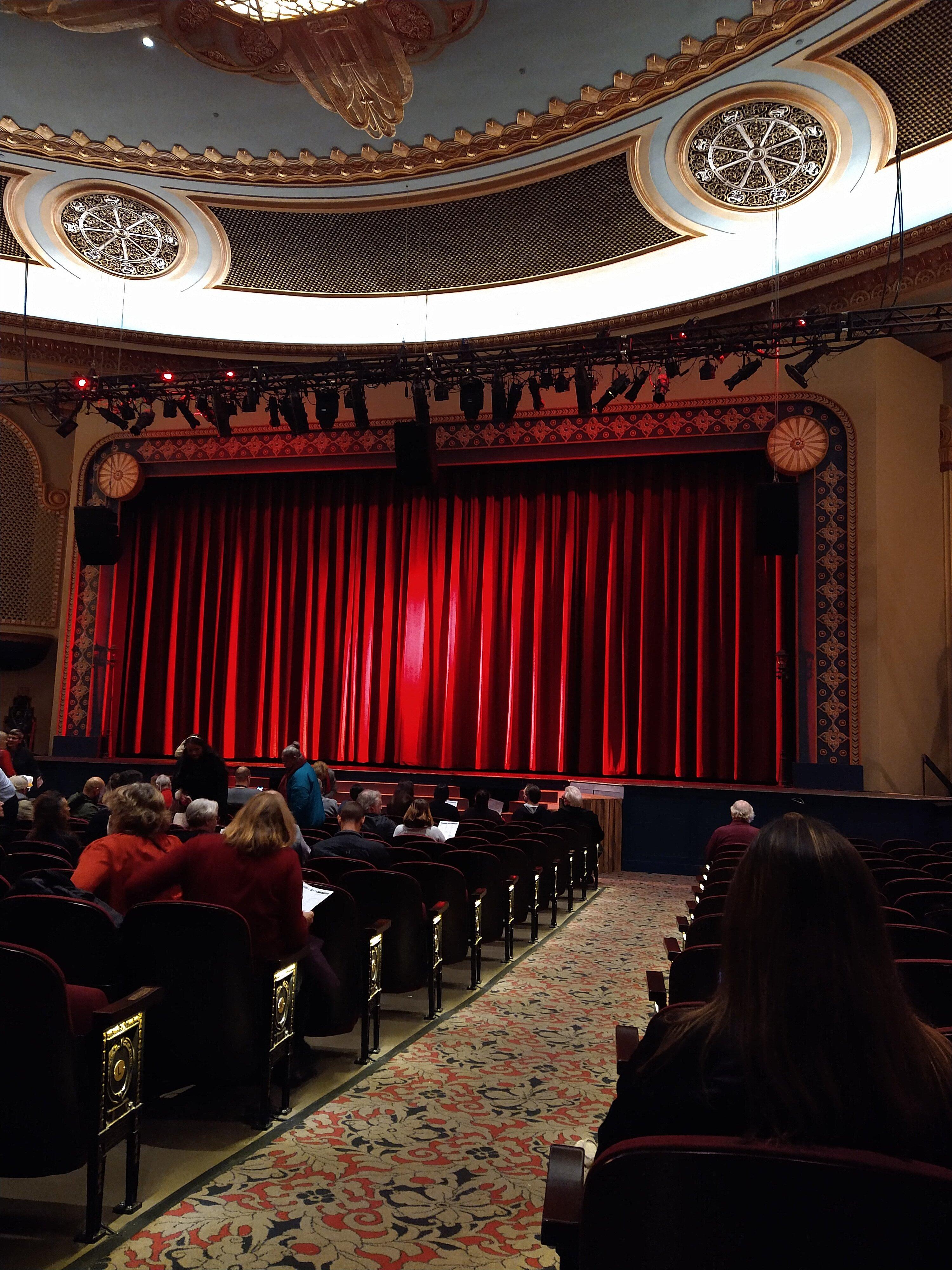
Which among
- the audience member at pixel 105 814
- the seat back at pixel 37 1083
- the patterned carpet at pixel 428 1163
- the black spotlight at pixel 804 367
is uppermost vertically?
the black spotlight at pixel 804 367

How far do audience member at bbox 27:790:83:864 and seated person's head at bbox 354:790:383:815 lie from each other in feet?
6.08

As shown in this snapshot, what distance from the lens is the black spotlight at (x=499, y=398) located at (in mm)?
10312

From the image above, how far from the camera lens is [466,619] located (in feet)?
45.9

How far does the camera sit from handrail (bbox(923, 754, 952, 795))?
1073cm

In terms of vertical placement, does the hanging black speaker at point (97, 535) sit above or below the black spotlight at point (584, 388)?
below

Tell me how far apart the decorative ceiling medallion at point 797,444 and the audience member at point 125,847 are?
30.7ft

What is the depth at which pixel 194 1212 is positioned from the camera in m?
2.48

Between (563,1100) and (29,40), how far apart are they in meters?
10.1

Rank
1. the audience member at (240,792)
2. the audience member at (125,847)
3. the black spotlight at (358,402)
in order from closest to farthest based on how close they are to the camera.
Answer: the audience member at (125,847) < the audience member at (240,792) < the black spotlight at (358,402)

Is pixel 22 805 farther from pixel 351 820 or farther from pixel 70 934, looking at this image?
pixel 70 934

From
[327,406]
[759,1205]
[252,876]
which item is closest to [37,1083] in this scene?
[252,876]

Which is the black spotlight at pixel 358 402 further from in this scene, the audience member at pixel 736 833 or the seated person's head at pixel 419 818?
the audience member at pixel 736 833

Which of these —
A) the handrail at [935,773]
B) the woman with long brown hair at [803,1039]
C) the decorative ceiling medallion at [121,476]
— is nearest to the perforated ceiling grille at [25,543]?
the decorative ceiling medallion at [121,476]

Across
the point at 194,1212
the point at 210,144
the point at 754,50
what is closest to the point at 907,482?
the point at 754,50
